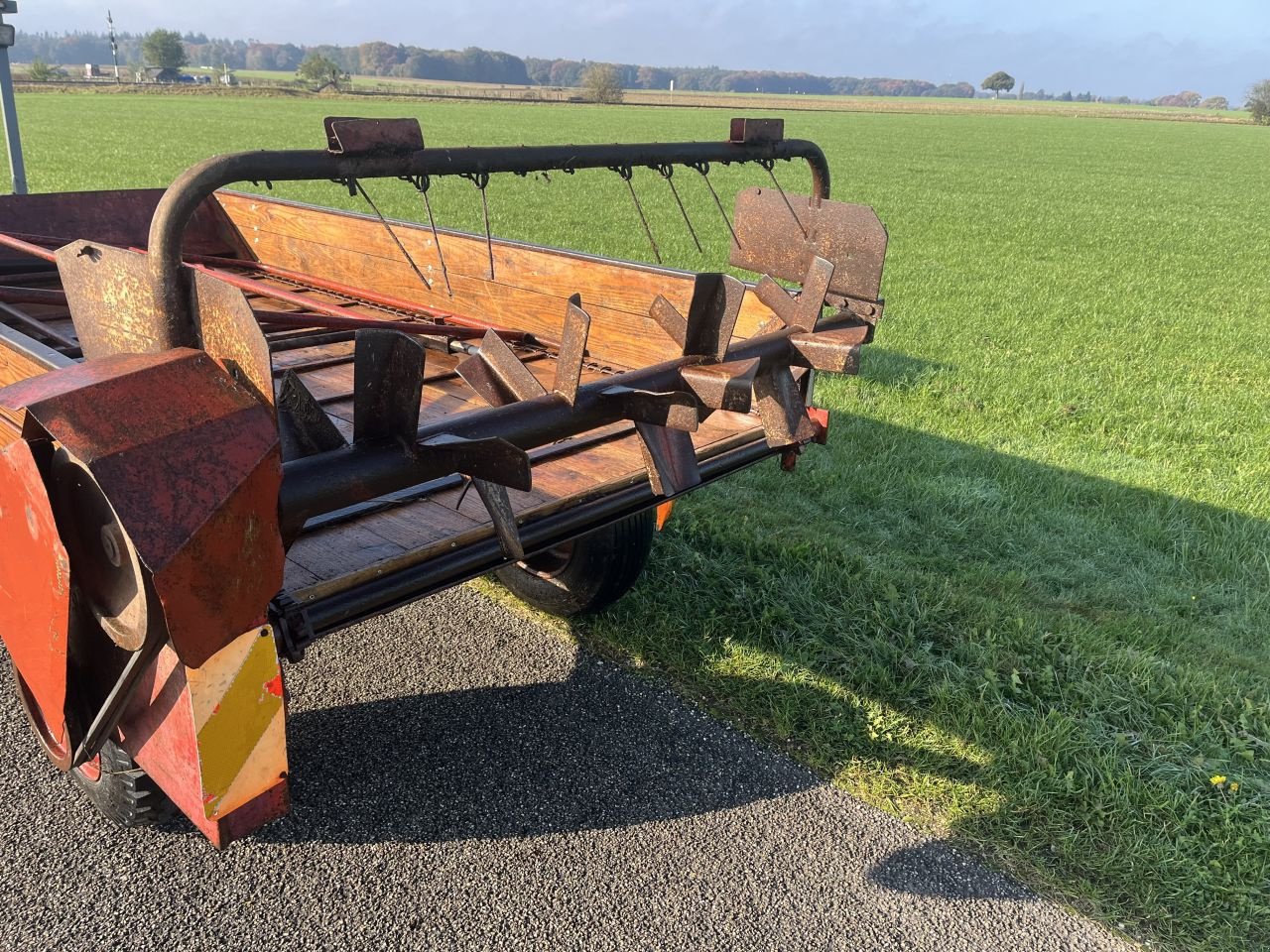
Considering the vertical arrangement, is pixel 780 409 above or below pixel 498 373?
below

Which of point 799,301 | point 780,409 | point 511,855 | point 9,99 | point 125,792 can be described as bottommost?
point 511,855

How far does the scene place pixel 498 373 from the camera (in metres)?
1.77

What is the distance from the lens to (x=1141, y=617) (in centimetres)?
349

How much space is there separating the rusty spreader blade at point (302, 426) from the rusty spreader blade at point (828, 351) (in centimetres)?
101

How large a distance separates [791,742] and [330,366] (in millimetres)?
2151

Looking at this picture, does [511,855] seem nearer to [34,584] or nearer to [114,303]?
[34,584]

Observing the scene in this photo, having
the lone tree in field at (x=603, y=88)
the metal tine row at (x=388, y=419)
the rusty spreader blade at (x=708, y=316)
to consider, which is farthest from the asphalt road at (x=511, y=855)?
the lone tree in field at (x=603, y=88)

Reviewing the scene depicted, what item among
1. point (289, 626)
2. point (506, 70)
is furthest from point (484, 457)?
point (506, 70)

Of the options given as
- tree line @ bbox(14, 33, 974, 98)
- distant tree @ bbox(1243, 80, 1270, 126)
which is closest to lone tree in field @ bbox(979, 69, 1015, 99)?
tree line @ bbox(14, 33, 974, 98)

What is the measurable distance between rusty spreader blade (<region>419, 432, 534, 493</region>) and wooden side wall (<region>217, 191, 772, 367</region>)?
155 centimetres

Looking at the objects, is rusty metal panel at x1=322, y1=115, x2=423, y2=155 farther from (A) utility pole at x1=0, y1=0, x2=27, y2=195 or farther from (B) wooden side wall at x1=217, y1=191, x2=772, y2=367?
(A) utility pole at x1=0, y1=0, x2=27, y2=195

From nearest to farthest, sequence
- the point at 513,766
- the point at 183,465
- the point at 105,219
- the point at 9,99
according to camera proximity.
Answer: the point at 183,465 → the point at 513,766 → the point at 105,219 → the point at 9,99

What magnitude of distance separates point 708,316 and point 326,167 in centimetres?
75

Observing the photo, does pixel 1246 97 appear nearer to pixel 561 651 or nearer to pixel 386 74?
pixel 561 651
